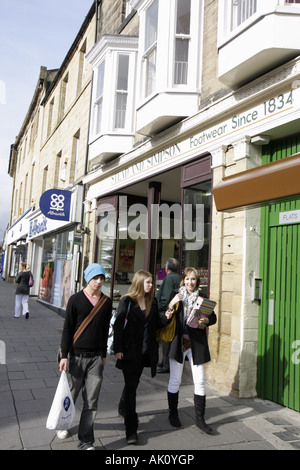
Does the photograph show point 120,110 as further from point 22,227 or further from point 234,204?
point 22,227

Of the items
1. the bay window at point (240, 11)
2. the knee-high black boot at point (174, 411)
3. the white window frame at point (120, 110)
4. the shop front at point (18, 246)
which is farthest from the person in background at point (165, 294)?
the shop front at point (18, 246)

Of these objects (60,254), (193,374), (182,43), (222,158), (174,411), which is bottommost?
(174,411)

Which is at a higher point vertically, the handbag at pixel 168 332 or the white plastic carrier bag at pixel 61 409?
the handbag at pixel 168 332

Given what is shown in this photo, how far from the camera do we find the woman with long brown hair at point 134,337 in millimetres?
3607

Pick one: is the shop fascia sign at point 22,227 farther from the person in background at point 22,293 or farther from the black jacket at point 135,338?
the black jacket at point 135,338

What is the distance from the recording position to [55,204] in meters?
12.4

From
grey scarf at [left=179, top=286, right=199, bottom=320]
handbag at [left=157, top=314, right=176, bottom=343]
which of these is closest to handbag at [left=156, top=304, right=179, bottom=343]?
handbag at [left=157, top=314, right=176, bottom=343]

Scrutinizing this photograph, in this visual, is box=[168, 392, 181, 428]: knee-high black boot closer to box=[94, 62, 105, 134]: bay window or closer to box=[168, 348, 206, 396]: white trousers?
box=[168, 348, 206, 396]: white trousers

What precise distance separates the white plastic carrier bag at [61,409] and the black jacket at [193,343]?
1.20 meters

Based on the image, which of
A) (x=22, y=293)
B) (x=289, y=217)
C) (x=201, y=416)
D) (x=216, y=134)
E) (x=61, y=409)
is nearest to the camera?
(x=61, y=409)

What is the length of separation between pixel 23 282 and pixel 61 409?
345 inches

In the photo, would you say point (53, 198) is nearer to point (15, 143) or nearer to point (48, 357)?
point (48, 357)

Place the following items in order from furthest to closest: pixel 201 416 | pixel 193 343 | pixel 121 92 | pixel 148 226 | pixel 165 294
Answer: pixel 121 92 < pixel 148 226 < pixel 165 294 < pixel 193 343 < pixel 201 416

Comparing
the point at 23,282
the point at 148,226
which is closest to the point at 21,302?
the point at 23,282
